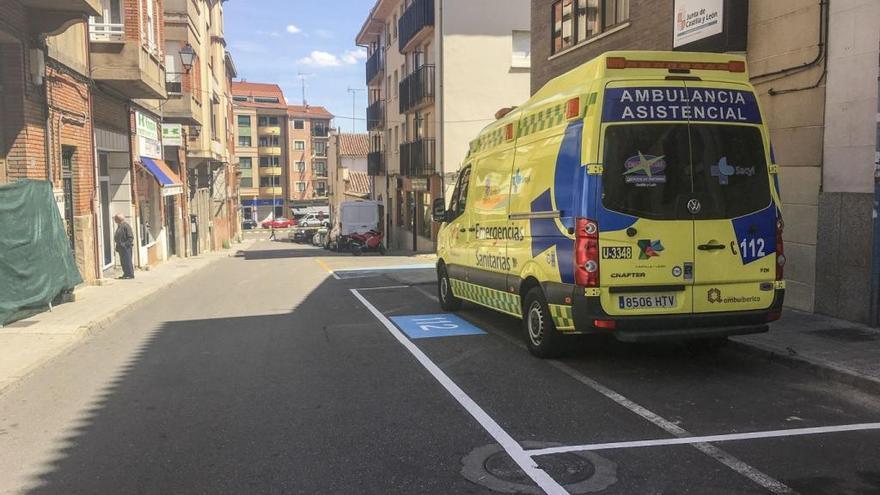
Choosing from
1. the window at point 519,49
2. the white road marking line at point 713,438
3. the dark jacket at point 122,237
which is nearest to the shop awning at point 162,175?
the dark jacket at point 122,237

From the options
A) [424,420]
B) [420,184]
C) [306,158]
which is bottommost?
[424,420]

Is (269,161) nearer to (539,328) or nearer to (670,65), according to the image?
(539,328)

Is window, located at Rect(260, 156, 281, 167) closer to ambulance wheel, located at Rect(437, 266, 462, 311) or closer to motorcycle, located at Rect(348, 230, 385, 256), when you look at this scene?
motorcycle, located at Rect(348, 230, 385, 256)

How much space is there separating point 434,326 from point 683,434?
512cm

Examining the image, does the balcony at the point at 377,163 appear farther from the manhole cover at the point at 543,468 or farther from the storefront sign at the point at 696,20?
the manhole cover at the point at 543,468

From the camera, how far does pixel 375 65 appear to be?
4331cm

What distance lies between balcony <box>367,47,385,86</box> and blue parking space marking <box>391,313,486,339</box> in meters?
33.0

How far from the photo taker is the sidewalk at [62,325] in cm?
766

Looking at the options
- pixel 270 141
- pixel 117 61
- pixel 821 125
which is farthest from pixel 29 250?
pixel 270 141

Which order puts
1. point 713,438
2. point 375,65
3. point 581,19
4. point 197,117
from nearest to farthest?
point 713,438, point 581,19, point 197,117, point 375,65

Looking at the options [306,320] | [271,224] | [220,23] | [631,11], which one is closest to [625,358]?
[306,320]

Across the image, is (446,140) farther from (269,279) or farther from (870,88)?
(870,88)

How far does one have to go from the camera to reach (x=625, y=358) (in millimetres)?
7125

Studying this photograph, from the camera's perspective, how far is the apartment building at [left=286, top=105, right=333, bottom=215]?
93.6m
